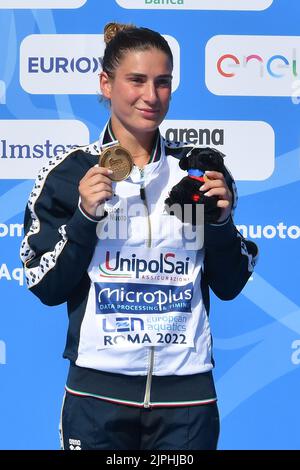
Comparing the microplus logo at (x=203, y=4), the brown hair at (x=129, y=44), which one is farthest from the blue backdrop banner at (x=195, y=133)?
the brown hair at (x=129, y=44)

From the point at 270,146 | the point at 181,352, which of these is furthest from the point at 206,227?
the point at 270,146

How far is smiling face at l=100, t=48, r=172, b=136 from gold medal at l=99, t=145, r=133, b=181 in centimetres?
12

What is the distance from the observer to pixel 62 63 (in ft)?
10.8

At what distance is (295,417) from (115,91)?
1.76 meters

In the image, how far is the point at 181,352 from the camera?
2111mm

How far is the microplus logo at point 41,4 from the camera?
3311 mm

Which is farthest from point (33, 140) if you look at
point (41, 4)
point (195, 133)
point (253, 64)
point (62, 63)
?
point (253, 64)

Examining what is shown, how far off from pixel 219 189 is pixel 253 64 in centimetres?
140

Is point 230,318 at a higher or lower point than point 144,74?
lower

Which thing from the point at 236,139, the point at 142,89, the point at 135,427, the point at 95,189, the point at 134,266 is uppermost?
the point at 236,139

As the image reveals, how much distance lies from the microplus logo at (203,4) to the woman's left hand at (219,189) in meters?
1.43

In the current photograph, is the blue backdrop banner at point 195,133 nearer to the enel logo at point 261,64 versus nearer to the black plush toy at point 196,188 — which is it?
the enel logo at point 261,64

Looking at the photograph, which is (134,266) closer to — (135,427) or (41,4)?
(135,427)

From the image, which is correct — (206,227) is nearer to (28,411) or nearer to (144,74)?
(144,74)
